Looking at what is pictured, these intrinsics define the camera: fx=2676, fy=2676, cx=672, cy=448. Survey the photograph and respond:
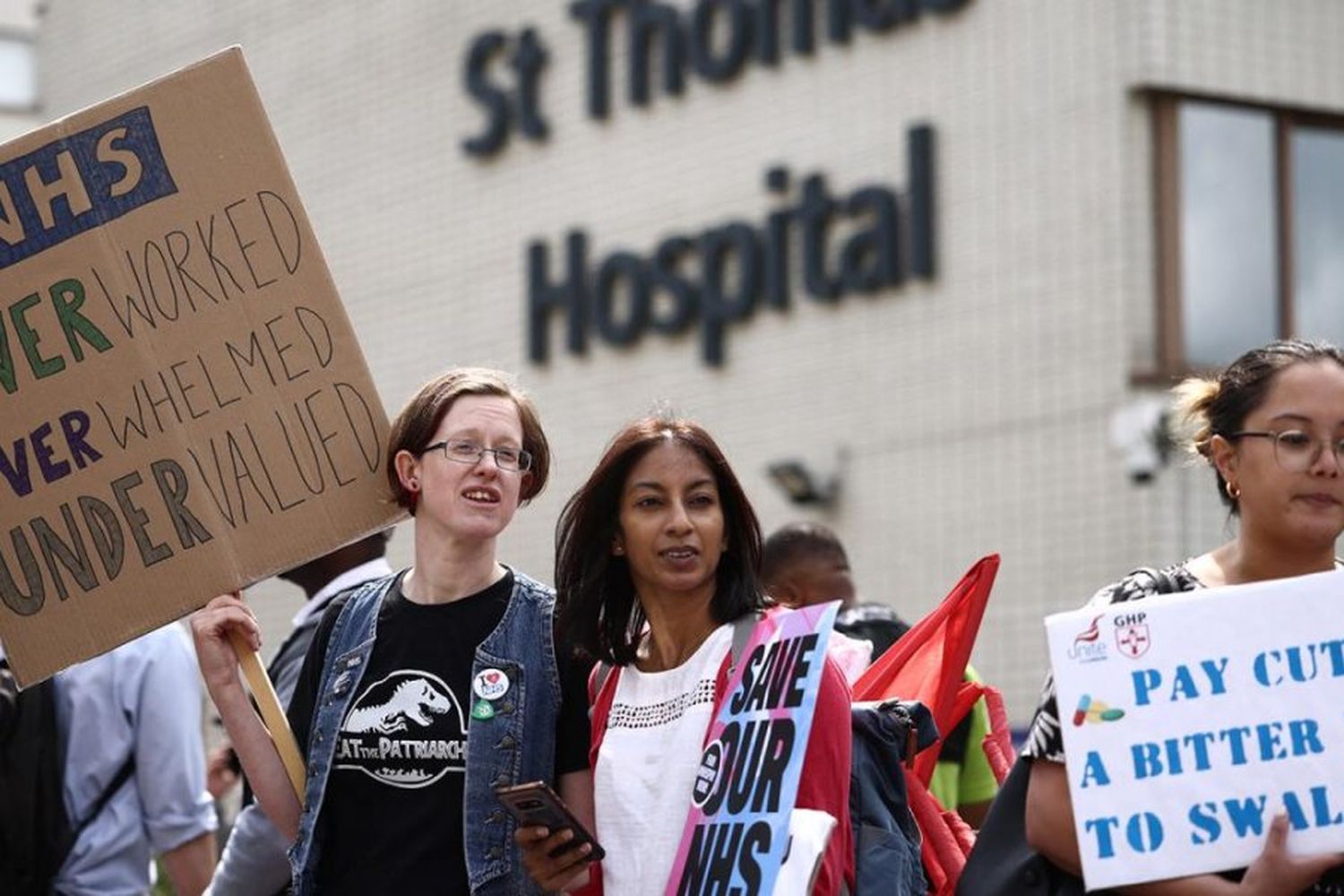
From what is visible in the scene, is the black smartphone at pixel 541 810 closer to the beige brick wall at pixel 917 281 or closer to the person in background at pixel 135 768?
the person in background at pixel 135 768

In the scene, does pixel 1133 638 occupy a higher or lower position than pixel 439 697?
higher

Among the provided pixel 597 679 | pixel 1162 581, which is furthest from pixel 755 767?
pixel 1162 581

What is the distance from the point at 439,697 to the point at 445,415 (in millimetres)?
561

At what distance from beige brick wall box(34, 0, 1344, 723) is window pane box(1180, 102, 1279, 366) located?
0.85 feet

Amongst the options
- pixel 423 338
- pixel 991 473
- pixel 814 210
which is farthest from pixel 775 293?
pixel 423 338

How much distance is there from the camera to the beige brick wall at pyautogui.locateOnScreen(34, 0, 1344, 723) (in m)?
15.9

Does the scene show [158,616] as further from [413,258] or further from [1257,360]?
[413,258]

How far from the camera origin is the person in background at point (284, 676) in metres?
5.61

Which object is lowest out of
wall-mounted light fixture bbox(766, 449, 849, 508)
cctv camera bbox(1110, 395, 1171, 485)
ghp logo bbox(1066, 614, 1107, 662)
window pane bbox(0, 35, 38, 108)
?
wall-mounted light fixture bbox(766, 449, 849, 508)

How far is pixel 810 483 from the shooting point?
17.5 metres

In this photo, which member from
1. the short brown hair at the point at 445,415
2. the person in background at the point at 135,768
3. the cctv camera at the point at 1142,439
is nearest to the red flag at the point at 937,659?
the short brown hair at the point at 445,415

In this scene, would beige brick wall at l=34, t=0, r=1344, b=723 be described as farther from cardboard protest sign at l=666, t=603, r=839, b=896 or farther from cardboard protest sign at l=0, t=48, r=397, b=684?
cardboard protest sign at l=666, t=603, r=839, b=896

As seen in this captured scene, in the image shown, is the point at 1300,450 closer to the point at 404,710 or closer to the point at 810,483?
the point at 404,710

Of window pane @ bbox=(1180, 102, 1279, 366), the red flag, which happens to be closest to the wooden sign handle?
the red flag
